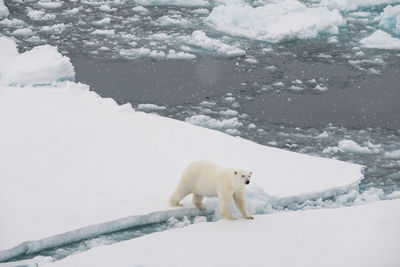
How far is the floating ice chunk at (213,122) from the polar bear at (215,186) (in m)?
2.88

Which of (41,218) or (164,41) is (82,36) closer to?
(164,41)

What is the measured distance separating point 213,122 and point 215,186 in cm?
325

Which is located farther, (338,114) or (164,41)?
(164,41)

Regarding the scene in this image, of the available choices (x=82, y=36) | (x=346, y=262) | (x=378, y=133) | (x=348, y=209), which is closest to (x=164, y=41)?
(x=82, y=36)

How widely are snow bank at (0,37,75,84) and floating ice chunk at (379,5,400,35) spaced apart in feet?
21.8

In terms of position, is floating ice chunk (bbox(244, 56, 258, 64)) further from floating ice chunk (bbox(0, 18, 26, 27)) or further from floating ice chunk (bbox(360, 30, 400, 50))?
floating ice chunk (bbox(0, 18, 26, 27))

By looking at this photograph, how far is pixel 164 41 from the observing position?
38.1 ft

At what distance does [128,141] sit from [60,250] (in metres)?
2.32

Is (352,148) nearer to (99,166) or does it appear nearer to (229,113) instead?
(229,113)

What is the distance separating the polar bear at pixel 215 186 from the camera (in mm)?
4617

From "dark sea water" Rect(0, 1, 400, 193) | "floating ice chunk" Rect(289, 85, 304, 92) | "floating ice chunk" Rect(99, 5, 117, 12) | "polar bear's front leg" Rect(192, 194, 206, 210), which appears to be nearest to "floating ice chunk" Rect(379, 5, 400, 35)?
"dark sea water" Rect(0, 1, 400, 193)

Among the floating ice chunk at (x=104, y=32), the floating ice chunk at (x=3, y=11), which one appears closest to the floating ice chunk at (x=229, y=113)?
the floating ice chunk at (x=104, y=32)

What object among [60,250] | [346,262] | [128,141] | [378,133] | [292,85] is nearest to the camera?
[346,262]

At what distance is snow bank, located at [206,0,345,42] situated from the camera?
11891 mm
